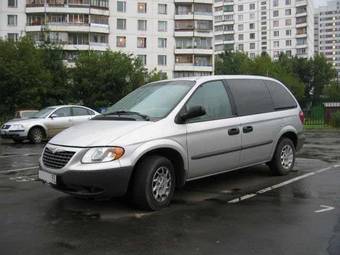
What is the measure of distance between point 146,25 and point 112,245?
75.6 metres

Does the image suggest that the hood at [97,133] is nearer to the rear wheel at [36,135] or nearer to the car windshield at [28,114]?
the rear wheel at [36,135]

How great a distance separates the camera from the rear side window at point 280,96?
9188 millimetres

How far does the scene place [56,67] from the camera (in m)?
43.2

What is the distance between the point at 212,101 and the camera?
7801mm

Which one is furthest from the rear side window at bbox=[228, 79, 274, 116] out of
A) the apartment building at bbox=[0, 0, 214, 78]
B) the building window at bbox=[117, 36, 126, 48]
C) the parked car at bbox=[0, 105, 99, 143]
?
the building window at bbox=[117, 36, 126, 48]

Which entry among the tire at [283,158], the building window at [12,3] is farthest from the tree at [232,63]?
the tire at [283,158]

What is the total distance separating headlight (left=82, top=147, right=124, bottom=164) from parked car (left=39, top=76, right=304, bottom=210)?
0.01 metres

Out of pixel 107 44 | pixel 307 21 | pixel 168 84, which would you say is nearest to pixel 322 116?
pixel 168 84

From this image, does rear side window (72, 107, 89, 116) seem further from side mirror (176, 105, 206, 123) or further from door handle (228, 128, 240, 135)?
side mirror (176, 105, 206, 123)

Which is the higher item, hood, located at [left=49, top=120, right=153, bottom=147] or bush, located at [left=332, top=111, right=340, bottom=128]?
bush, located at [left=332, top=111, right=340, bottom=128]

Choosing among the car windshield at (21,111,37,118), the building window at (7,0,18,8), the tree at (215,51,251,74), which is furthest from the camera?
the tree at (215,51,251,74)

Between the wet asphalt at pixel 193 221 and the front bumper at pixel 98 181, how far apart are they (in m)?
0.31

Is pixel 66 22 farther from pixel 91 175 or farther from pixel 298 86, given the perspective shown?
pixel 91 175

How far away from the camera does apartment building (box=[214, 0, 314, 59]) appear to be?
115 m
